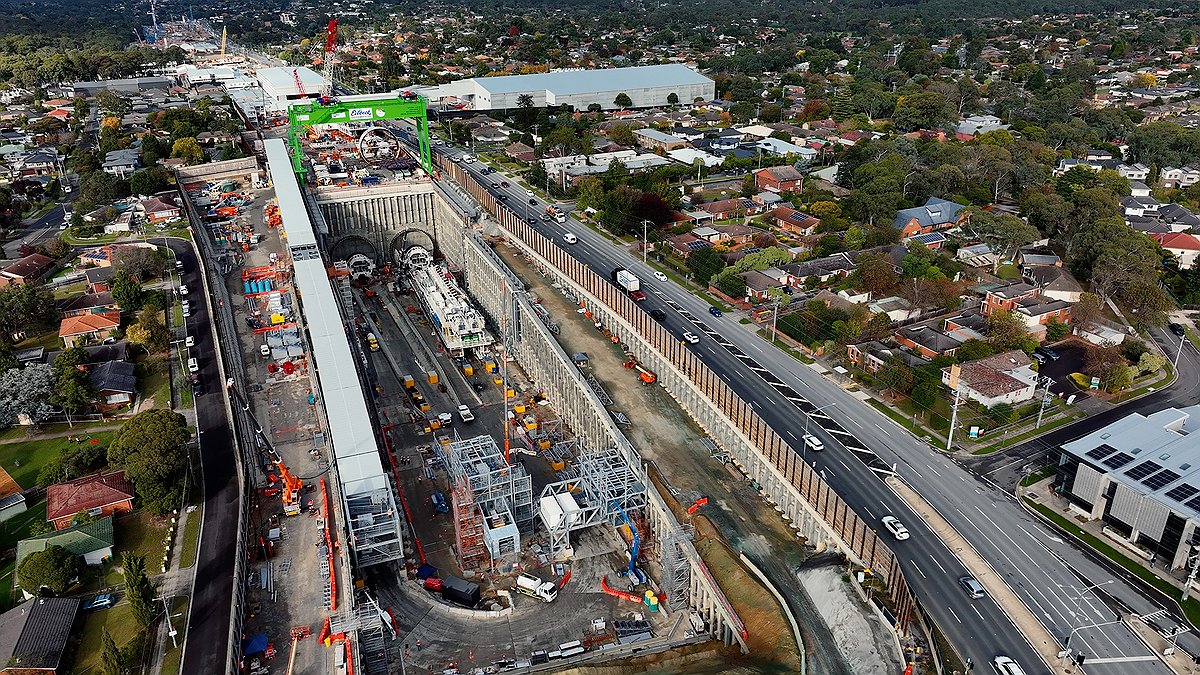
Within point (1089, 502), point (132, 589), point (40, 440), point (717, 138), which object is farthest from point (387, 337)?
point (717, 138)

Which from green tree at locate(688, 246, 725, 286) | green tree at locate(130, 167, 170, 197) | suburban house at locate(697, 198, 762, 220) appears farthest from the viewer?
green tree at locate(130, 167, 170, 197)

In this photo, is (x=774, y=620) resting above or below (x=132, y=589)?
below

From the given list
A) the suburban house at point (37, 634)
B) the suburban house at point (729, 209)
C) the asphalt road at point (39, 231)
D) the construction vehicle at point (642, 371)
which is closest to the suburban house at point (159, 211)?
the asphalt road at point (39, 231)

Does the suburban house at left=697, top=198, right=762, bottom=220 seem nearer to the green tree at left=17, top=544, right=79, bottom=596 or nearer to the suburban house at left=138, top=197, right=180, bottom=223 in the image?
the suburban house at left=138, top=197, right=180, bottom=223

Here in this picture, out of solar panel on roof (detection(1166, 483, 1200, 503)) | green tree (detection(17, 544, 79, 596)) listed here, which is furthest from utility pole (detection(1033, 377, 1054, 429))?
green tree (detection(17, 544, 79, 596))

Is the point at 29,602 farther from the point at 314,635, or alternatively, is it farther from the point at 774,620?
the point at 774,620

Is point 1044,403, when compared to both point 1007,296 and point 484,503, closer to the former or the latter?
point 1007,296
